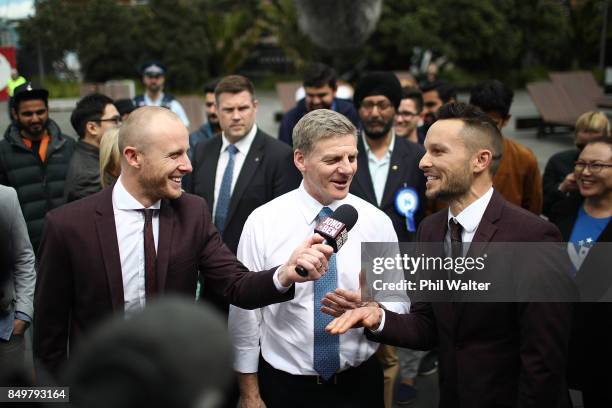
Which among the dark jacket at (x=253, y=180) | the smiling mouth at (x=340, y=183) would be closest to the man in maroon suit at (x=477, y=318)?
the smiling mouth at (x=340, y=183)

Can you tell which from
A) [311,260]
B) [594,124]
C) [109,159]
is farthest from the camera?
[594,124]

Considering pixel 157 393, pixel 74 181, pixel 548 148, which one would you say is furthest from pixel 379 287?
pixel 548 148

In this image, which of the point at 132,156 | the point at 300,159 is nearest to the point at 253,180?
the point at 300,159

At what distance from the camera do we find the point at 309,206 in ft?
10.4

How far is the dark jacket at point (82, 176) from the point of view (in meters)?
4.89

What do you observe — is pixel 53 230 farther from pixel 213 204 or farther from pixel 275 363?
pixel 213 204

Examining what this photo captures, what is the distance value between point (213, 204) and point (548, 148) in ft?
39.3

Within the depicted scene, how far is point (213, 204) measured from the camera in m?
4.83

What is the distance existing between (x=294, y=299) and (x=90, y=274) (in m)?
0.90

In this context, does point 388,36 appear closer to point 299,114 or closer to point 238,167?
point 299,114

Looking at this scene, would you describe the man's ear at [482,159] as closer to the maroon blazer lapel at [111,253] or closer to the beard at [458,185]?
the beard at [458,185]

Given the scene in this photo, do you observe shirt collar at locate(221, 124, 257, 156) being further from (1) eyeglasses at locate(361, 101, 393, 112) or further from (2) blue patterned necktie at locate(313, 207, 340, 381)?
(2) blue patterned necktie at locate(313, 207, 340, 381)

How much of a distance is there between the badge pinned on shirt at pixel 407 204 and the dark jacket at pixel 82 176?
2.16m

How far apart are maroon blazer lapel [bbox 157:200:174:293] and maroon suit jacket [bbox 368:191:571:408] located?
97 cm
